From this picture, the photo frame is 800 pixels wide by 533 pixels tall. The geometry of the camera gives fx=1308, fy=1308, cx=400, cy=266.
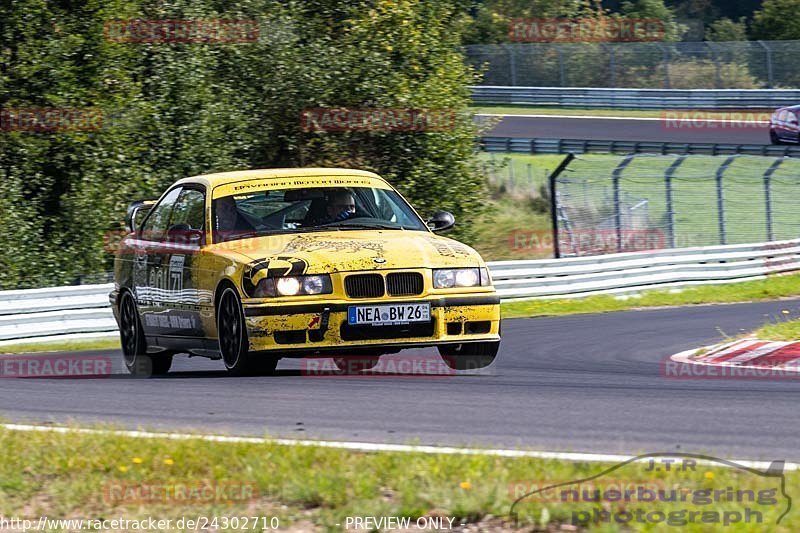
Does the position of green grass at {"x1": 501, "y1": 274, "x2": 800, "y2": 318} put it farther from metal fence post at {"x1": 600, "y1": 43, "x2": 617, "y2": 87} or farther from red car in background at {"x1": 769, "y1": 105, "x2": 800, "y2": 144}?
metal fence post at {"x1": 600, "y1": 43, "x2": 617, "y2": 87}

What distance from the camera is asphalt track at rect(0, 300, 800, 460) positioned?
5.93 m

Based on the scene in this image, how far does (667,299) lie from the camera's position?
2094 cm

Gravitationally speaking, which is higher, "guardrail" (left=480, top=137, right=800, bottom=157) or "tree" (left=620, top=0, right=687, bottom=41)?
"tree" (left=620, top=0, right=687, bottom=41)

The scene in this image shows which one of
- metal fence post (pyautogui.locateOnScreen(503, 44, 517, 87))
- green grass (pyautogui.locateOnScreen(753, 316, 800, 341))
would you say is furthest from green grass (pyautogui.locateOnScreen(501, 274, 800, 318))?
metal fence post (pyautogui.locateOnScreen(503, 44, 517, 87))

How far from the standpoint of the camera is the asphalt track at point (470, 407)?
5934 mm


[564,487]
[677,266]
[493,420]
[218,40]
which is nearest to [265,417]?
[493,420]

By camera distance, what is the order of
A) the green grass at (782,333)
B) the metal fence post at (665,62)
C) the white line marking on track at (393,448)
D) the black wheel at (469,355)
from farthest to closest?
the metal fence post at (665,62) < the green grass at (782,333) < the black wheel at (469,355) < the white line marking on track at (393,448)

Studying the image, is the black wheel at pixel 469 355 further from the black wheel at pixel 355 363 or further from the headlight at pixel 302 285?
the headlight at pixel 302 285

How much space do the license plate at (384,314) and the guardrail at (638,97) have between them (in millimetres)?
34716

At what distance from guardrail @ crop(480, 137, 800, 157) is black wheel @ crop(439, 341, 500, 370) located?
2220cm

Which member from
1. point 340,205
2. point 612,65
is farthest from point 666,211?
point 612,65

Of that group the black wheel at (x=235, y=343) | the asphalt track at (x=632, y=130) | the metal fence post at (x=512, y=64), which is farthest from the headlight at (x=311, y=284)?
the metal fence post at (x=512, y=64)

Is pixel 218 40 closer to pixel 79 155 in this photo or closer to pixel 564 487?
pixel 79 155

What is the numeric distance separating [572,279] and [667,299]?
5.14 ft
